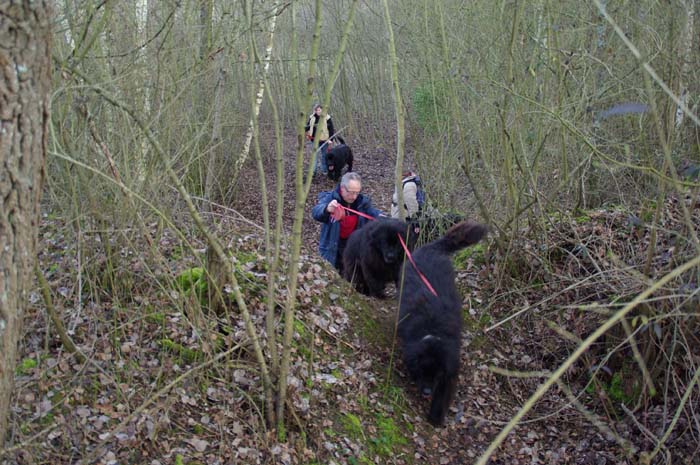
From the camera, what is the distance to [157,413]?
175 inches

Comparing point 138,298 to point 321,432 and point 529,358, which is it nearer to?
point 321,432

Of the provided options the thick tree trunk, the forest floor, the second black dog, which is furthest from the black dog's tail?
the thick tree trunk

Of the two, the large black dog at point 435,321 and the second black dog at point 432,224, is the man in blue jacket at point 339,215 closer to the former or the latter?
the second black dog at point 432,224

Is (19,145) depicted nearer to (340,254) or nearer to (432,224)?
(340,254)

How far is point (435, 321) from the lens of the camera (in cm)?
604

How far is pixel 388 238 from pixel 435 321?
5.14 feet

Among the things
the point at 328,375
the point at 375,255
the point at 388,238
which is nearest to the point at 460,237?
the point at 388,238

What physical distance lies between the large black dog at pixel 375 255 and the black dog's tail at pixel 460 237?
1.62 feet

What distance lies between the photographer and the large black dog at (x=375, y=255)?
7305mm

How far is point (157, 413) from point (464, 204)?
583 centimetres

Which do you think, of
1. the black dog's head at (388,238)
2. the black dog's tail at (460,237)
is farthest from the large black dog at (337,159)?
the black dog's tail at (460,237)

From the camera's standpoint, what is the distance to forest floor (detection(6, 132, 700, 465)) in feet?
14.1

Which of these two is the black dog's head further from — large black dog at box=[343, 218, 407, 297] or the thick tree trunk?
the thick tree trunk

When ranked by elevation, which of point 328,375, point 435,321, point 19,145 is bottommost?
point 328,375
